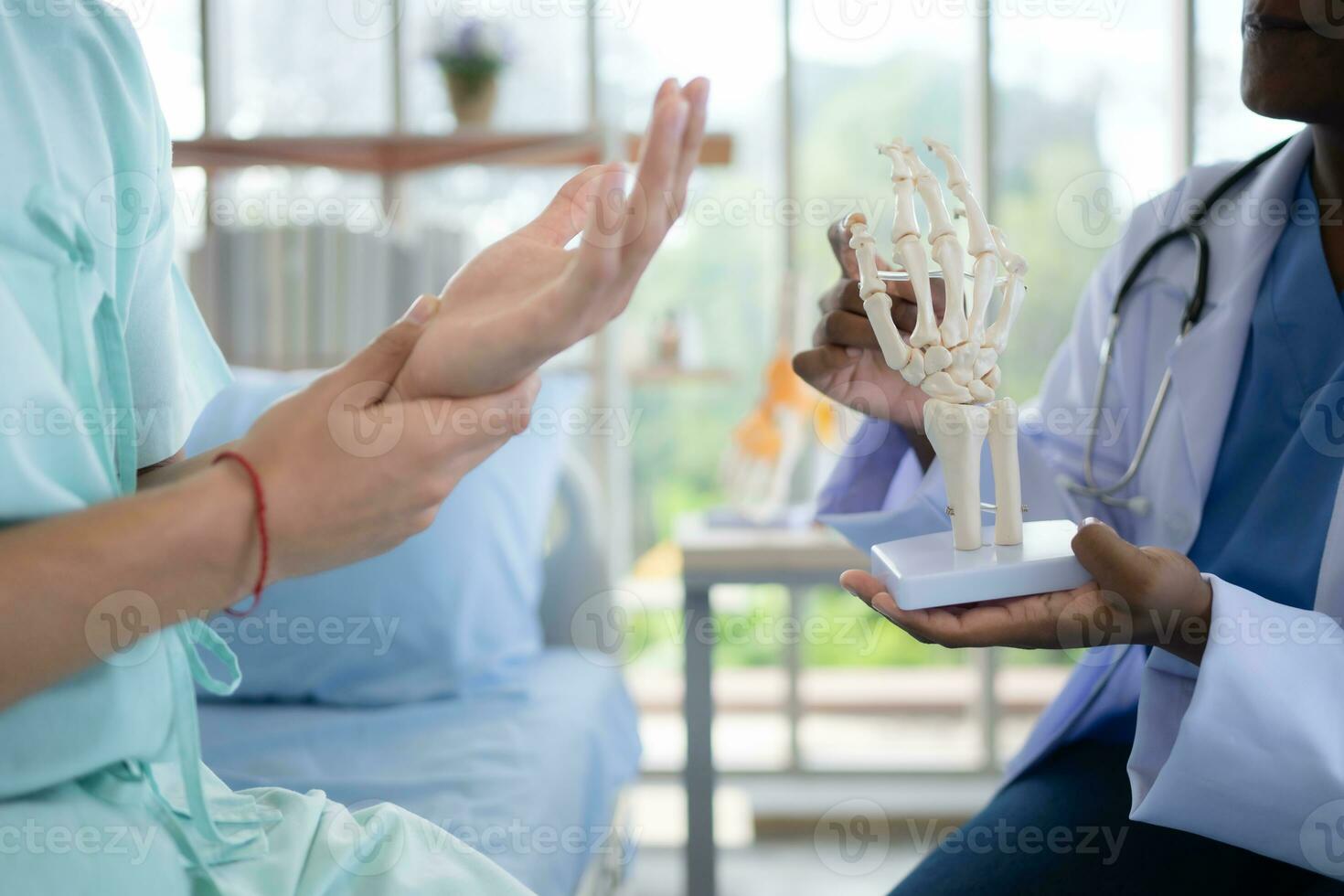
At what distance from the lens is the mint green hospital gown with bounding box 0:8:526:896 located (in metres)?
0.62

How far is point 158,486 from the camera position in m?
0.68

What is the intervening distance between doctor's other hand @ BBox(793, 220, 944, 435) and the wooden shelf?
116 cm

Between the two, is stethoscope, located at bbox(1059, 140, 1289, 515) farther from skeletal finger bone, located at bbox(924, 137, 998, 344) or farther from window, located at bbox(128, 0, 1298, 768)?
window, located at bbox(128, 0, 1298, 768)

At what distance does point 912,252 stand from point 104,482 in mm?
711

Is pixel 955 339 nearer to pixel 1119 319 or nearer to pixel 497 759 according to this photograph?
pixel 1119 319

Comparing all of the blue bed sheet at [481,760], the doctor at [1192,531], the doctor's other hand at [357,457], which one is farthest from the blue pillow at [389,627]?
the doctor's other hand at [357,457]

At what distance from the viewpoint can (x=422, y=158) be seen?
2.44 metres

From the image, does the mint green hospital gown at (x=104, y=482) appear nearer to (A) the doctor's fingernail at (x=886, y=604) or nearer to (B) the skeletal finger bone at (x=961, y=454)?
(A) the doctor's fingernail at (x=886, y=604)

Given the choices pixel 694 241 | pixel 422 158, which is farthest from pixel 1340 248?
pixel 422 158

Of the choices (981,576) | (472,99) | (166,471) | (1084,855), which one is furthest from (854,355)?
(472,99)

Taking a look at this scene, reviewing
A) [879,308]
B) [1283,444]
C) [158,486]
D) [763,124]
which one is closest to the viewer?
[158,486]

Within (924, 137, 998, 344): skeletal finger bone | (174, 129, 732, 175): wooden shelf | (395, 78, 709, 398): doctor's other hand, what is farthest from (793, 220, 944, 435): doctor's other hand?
(174, 129, 732, 175): wooden shelf

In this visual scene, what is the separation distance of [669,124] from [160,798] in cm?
54

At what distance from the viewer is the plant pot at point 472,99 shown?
2314mm
